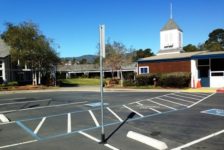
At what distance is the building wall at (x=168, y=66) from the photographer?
30938 mm

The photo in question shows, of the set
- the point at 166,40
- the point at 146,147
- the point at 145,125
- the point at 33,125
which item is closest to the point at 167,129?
the point at 145,125

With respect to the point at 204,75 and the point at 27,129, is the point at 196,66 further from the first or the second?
the point at 27,129

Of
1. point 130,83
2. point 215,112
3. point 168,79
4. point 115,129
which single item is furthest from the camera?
point 130,83

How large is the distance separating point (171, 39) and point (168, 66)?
11.1 meters

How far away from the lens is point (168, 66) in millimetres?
32531

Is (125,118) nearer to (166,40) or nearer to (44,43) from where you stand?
(44,43)

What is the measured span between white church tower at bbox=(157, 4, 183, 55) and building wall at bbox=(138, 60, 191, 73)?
8.39 meters

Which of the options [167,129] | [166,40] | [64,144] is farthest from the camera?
[166,40]

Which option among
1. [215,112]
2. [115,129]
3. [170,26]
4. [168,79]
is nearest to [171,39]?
[170,26]

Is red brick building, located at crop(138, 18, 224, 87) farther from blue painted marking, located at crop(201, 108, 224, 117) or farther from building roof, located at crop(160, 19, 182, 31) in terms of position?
blue painted marking, located at crop(201, 108, 224, 117)

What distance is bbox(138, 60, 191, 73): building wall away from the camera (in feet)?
102

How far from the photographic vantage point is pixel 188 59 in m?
30.6

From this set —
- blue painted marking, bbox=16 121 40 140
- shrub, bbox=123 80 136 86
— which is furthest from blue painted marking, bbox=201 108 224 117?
shrub, bbox=123 80 136 86

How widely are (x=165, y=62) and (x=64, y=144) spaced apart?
25437 millimetres
